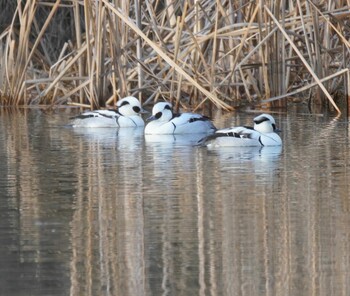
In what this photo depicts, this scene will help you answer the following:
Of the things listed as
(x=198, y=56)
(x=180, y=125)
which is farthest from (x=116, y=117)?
(x=198, y=56)

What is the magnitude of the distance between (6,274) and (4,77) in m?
9.97

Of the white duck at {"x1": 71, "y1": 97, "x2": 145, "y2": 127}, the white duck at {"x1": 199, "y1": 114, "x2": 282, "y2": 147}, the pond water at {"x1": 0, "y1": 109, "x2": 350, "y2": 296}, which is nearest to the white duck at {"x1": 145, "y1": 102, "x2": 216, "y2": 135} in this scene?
the white duck at {"x1": 71, "y1": 97, "x2": 145, "y2": 127}

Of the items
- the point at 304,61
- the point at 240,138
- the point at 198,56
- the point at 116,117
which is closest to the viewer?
the point at 240,138

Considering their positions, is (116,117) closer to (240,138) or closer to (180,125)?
(180,125)

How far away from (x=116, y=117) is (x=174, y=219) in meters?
6.59

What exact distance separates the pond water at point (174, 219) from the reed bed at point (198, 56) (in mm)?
2699

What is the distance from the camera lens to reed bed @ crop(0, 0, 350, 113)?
14.2 meters

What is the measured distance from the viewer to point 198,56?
14.7 meters

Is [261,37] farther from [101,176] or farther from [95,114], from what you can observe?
[101,176]

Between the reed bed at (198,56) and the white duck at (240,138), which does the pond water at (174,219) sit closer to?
the white duck at (240,138)

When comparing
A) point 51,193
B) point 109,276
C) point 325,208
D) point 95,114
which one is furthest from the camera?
point 95,114

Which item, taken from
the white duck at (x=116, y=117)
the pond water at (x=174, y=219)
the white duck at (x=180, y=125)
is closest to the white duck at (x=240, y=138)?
the pond water at (x=174, y=219)

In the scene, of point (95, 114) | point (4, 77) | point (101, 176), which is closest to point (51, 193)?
point (101, 176)

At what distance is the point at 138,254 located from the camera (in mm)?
6227
